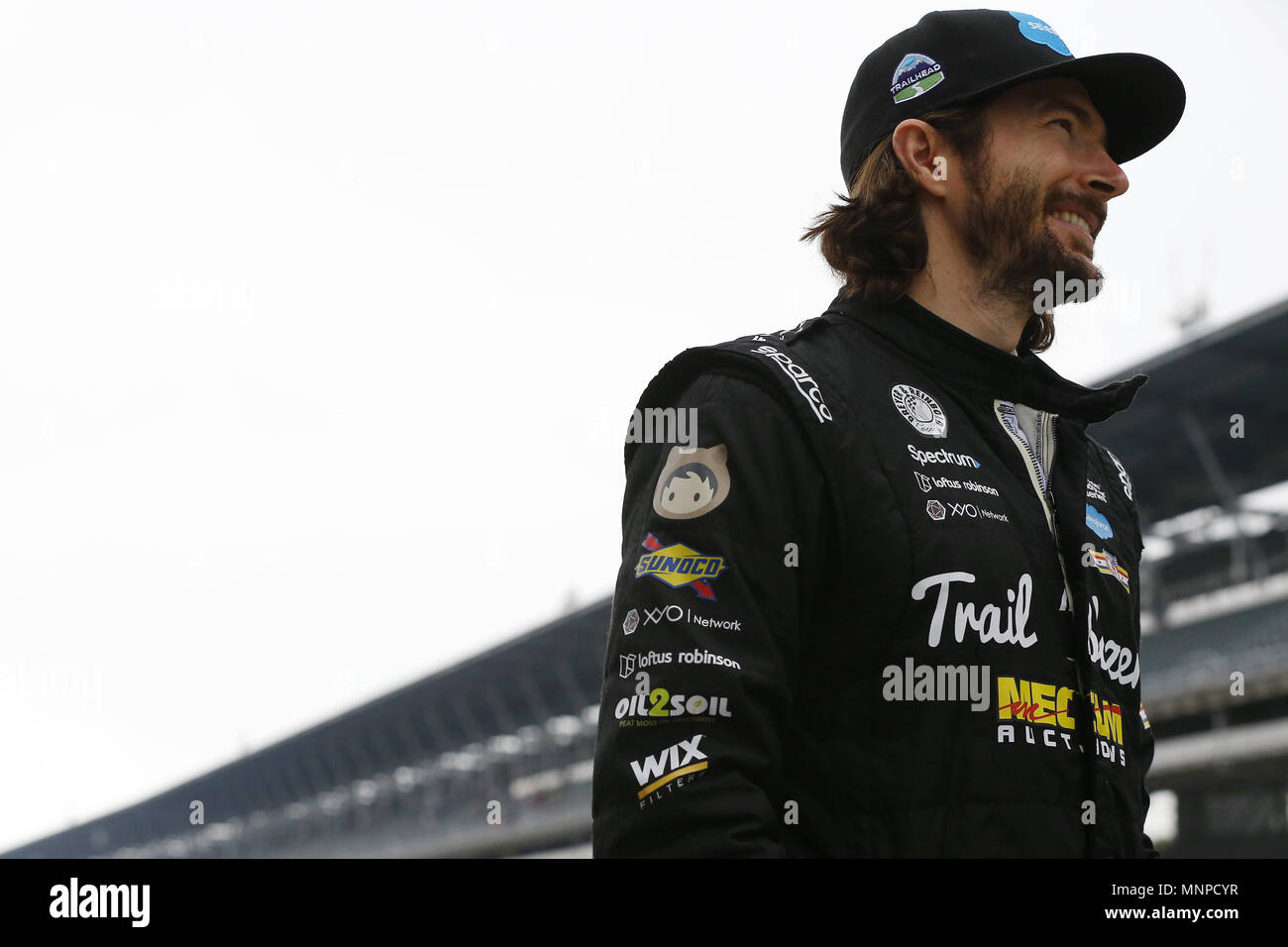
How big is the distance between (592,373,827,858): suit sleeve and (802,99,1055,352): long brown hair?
1.81 feet

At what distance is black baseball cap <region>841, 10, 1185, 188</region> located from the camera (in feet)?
7.97

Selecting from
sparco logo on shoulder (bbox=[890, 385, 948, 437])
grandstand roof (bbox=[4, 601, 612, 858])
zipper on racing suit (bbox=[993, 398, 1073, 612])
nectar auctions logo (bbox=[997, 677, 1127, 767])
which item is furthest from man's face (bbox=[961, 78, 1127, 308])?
grandstand roof (bbox=[4, 601, 612, 858])

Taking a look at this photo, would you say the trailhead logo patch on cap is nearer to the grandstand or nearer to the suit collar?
the suit collar

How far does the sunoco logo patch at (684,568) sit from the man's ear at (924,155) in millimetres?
972

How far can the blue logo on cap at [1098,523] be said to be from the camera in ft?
7.46

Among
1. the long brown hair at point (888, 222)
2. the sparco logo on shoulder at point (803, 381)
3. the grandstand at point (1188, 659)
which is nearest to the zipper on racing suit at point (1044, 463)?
the long brown hair at point (888, 222)

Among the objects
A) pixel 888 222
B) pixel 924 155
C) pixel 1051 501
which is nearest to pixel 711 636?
pixel 1051 501

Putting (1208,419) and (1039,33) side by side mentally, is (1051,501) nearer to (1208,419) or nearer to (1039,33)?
(1039,33)

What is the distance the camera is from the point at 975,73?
95.4 inches

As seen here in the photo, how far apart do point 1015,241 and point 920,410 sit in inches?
17.4

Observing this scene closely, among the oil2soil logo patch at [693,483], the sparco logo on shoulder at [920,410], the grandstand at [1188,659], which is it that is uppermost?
the grandstand at [1188,659]

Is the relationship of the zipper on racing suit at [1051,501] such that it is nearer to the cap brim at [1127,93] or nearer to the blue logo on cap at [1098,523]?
the blue logo on cap at [1098,523]

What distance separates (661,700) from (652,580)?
184mm
